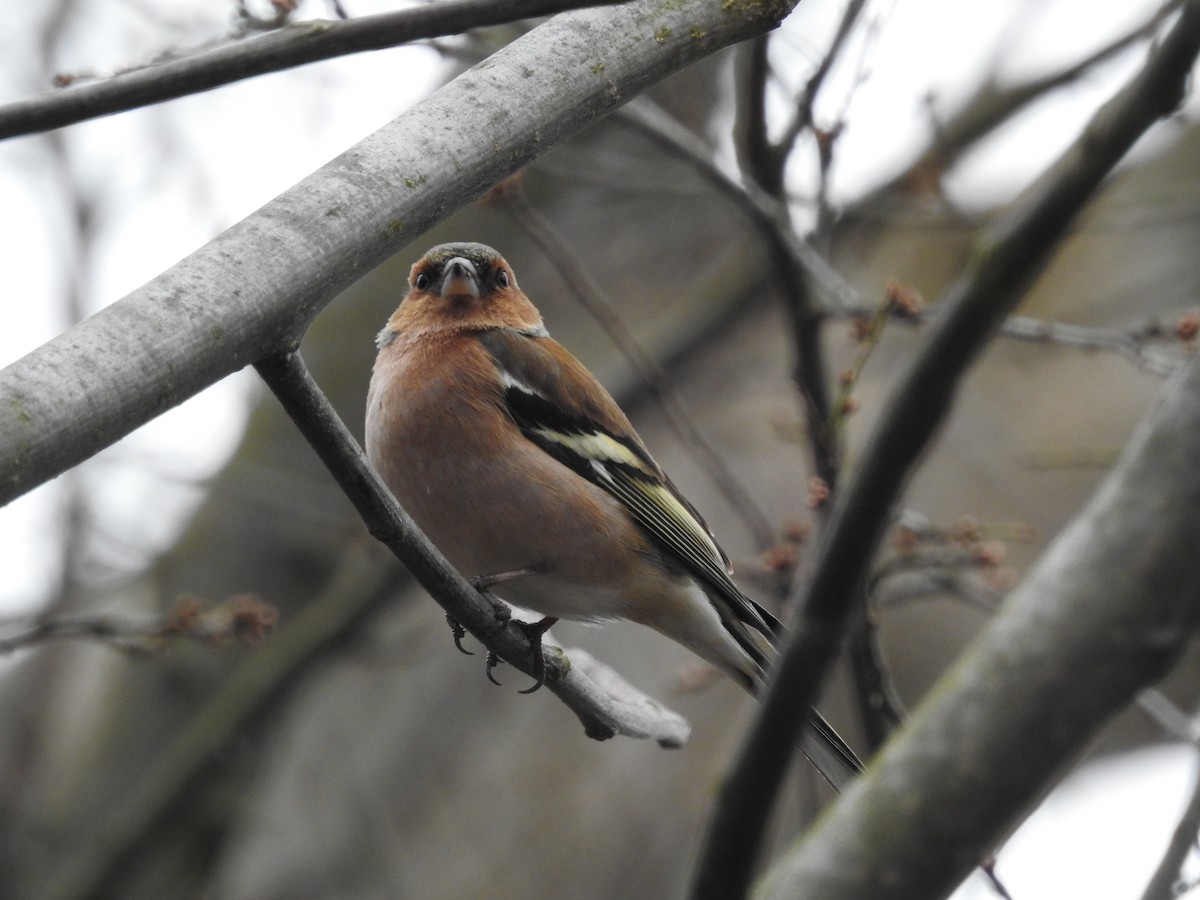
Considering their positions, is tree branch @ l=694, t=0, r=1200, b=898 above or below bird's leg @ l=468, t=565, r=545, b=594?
above

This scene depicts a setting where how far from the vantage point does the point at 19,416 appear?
194cm

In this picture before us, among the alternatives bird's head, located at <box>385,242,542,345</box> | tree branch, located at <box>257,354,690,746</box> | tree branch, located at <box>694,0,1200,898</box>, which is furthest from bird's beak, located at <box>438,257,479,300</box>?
tree branch, located at <box>694,0,1200,898</box>

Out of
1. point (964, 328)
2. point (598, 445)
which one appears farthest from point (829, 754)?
point (964, 328)

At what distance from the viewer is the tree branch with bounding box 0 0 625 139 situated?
7.15ft

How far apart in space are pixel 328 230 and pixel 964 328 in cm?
137

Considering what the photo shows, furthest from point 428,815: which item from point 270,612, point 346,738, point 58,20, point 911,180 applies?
point 58,20

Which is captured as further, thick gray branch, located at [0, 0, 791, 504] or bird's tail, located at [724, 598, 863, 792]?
bird's tail, located at [724, 598, 863, 792]

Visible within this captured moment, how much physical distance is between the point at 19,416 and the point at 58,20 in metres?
9.75

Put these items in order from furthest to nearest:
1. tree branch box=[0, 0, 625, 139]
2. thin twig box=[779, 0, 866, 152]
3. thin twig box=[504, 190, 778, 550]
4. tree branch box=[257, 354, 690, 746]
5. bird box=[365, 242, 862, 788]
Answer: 1. thin twig box=[504, 190, 778, 550]
2. thin twig box=[779, 0, 866, 152]
3. bird box=[365, 242, 862, 788]
4. tree branch box=[257, 354, 690, 746]
5. tree branch box=[0, 0, 625, 139]

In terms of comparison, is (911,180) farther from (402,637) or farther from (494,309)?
(402,637)

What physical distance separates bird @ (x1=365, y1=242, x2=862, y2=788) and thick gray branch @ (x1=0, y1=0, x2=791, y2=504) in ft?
5.82

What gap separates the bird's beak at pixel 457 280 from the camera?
512 centimetres

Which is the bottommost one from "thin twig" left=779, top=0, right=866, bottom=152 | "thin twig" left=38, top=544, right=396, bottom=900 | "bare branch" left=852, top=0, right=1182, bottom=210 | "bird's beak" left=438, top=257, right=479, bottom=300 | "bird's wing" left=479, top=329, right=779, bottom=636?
"thin twig" left=38, top=544, right=396, bottom=900

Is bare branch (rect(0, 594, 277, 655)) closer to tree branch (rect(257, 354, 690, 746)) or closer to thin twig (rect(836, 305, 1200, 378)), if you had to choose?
tree branch (rect(257, 354, 690, 746))
